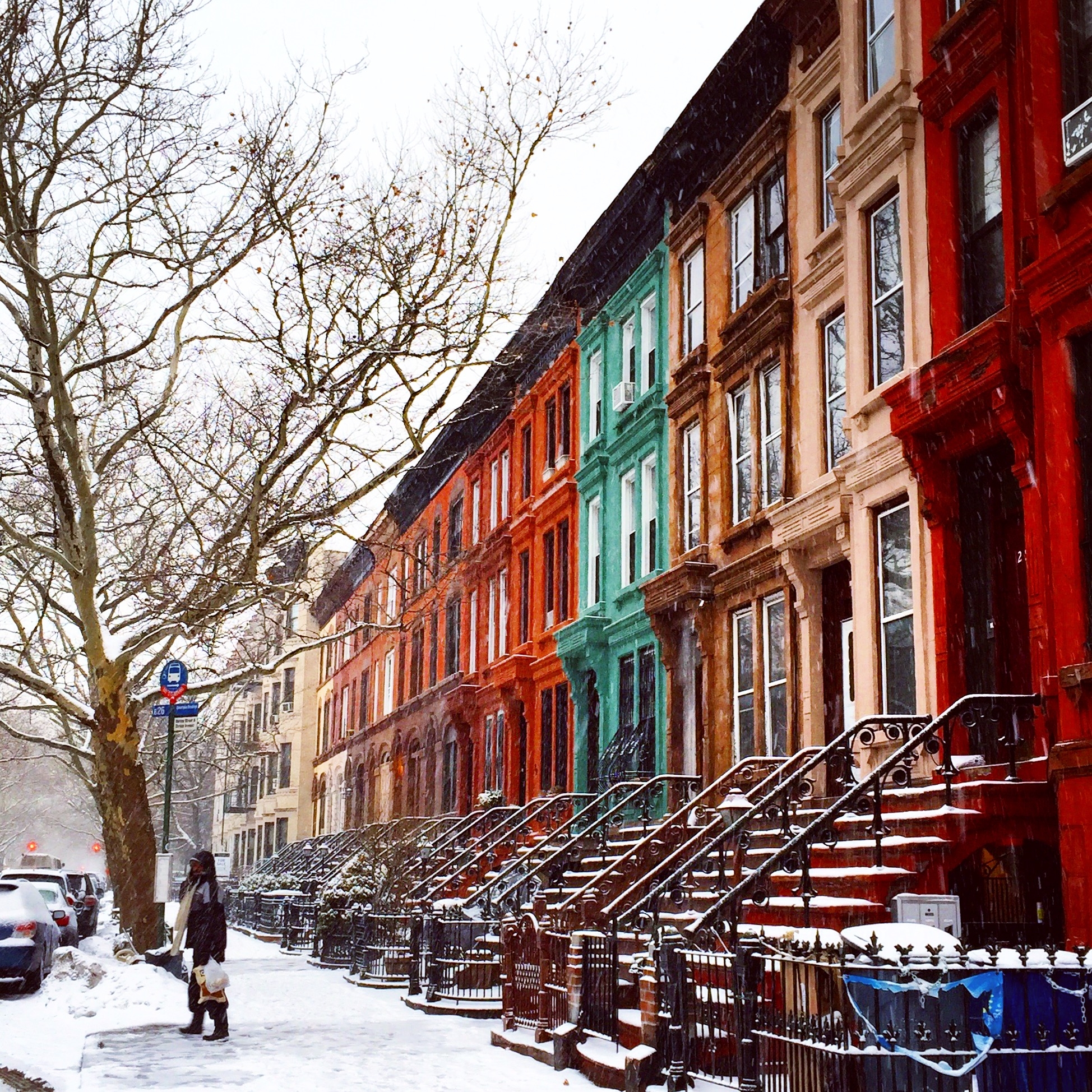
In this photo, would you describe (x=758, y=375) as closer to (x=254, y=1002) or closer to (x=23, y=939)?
(x=254, y=1002)

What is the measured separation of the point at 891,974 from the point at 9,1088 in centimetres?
663

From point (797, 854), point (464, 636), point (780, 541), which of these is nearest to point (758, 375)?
point (780, 541)

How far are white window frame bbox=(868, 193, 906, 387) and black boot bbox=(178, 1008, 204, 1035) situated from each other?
9439 mm

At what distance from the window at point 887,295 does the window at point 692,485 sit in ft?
17.6

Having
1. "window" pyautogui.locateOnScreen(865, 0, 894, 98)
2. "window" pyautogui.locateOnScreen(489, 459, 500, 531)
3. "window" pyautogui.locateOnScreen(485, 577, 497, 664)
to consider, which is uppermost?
"window" pyautogui.locateOnScreen(865, 0, 894, 98)

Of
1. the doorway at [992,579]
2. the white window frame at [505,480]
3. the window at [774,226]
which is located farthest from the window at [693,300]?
the white window frame at [505,480]

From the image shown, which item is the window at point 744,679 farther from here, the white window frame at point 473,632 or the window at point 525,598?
the white window frame at point 473,632

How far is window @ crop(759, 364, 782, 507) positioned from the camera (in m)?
17.5

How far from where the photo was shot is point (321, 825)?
53.7 metres

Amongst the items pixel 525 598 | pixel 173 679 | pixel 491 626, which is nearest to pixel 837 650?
pixel 173 679

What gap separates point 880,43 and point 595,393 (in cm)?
1055

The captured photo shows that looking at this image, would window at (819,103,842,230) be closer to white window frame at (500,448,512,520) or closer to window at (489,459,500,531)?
white window frame at (500,448,512,520)

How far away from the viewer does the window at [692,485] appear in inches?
788

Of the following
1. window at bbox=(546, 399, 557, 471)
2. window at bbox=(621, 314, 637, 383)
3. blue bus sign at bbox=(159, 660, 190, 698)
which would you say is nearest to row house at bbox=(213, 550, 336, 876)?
window at bbox=(546, 399, 557, 471)
